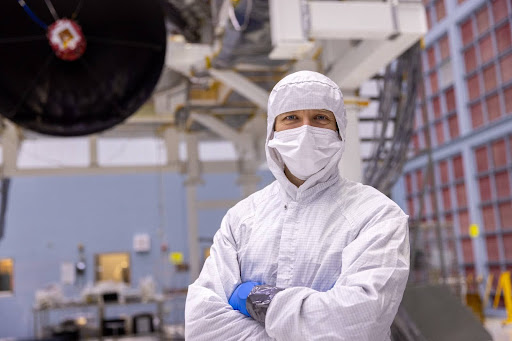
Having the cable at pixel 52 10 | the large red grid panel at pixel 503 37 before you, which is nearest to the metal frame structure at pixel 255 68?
the cable at pixel 52 10

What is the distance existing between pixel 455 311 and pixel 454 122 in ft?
42.7

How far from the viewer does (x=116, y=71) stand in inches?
162

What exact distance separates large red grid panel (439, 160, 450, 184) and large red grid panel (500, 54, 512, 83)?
3363mm

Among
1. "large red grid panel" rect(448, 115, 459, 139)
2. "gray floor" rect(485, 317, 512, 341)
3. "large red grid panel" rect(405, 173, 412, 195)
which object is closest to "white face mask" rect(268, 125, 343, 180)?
"gray floor" rect(485, 317, 512, 341)

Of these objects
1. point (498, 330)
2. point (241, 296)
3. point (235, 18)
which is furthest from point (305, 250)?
point (498, 330)

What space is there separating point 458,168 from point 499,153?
1.91 metres

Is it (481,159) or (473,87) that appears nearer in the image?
(481,159)

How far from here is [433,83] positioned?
16.8m

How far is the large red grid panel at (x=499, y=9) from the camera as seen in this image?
1352 centimetres

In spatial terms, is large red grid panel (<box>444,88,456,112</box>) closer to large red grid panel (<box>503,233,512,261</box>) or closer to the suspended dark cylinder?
large red grid panel (<box>503,233,512,261</box>)

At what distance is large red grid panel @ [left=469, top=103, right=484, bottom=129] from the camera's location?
1478 centimetres

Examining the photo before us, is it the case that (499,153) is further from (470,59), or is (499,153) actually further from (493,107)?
(470,59)

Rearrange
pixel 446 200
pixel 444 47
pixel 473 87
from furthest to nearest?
pixel 446 200, pixel 444 47, pixel 473 87

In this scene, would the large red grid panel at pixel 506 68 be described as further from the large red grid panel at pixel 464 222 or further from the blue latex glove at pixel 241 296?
the blue latex glove at pixel 241 296
